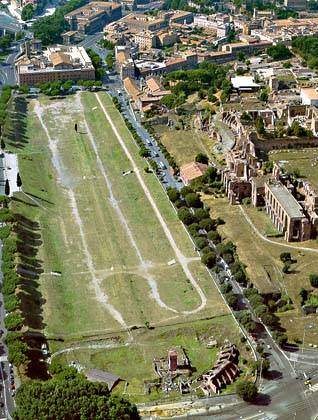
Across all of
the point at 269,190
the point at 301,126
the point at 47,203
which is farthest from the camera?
the point at 301,126

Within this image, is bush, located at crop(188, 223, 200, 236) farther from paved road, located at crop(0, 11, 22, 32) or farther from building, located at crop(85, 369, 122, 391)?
paved road, located at crop(0, 11, 22, 32)

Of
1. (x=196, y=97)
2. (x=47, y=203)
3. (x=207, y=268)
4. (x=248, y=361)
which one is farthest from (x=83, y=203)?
(x=196, y=97)

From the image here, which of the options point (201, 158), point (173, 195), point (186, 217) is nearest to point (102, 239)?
point (186, 217)

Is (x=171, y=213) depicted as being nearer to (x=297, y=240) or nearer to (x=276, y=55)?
(x=297, y=240)

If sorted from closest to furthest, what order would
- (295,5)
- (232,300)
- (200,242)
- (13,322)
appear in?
(13,322)
(232,300)
(200,242)
(295,5)

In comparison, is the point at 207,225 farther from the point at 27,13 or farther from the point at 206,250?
the point at 27,13
